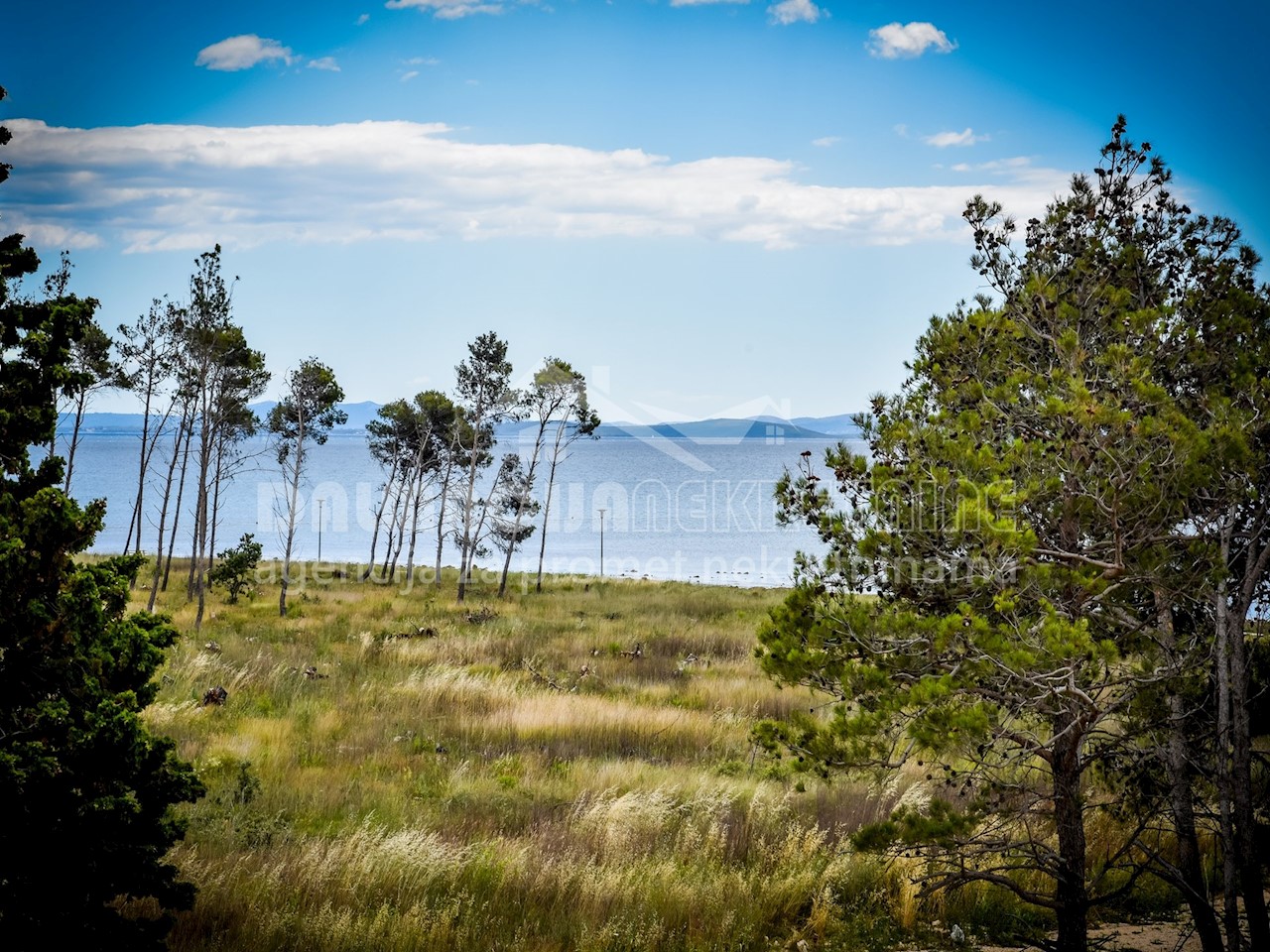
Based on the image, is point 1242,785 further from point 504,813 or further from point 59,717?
point 59,717

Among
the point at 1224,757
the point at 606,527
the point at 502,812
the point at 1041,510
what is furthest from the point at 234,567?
the point at 606,527

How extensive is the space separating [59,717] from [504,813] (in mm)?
5871

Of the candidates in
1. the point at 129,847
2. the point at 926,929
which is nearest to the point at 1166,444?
the point at 926,929

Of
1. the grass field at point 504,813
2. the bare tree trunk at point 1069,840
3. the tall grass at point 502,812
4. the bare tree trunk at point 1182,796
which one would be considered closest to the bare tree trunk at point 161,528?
the grass field at point 504,813

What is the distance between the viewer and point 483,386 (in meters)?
36.7

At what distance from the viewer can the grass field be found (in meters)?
7.10

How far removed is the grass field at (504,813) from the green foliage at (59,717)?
5.98 ft

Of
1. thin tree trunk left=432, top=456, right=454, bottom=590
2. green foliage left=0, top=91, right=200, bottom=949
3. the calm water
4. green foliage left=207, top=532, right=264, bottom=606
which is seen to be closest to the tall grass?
green foliage left=0, top=91, right=200, bottom=949

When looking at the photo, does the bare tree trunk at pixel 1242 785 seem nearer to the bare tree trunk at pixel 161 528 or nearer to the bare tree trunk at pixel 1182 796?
the bare tree trunk at pixel 1182 796

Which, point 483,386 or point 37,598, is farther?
point 483,386

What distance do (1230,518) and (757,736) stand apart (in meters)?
4.20

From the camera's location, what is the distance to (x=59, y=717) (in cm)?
457

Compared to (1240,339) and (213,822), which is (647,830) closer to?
(213,822)

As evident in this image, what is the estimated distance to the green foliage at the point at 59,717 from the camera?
15.0 feet
